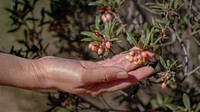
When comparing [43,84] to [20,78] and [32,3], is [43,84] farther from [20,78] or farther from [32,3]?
[32,3]

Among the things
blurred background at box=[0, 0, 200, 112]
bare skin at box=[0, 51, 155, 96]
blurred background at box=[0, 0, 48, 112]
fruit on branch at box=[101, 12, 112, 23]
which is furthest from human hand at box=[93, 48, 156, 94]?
blurred background at box=[0, 0, 48, 112]

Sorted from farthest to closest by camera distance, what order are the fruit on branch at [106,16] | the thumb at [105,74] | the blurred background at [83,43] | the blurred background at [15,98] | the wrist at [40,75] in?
the blurred background at [15,98] → the blurred background at [83,43] → the fruit on branch at [106,16] → the wrist at [40,75] → the thumb at [105,74]

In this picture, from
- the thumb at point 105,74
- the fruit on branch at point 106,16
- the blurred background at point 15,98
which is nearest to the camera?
the thumb at point 105,74

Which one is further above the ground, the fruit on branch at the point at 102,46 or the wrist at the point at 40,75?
the fruit on branch at the point at 102,46

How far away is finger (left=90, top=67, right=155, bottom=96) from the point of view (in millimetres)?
2273

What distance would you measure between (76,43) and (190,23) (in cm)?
129

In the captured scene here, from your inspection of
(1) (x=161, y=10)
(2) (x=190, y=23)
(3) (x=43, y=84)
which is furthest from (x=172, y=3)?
(3) (x=43, y=84)

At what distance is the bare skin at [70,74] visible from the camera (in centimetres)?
221

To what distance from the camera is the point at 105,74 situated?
2.19m

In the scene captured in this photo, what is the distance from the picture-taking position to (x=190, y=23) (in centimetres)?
297

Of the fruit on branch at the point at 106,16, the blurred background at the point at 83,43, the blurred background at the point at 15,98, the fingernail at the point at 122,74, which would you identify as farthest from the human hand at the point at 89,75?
the blurred background at the point at 15,98

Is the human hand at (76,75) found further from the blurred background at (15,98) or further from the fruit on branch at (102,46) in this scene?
the blurred background at (15,98)

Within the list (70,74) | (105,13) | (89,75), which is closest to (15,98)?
(105,13)

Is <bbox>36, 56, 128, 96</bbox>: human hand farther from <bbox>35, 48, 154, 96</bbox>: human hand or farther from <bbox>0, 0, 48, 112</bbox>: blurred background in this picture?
<bbox>0, 0, 48, 112</bbox>: blurred background
